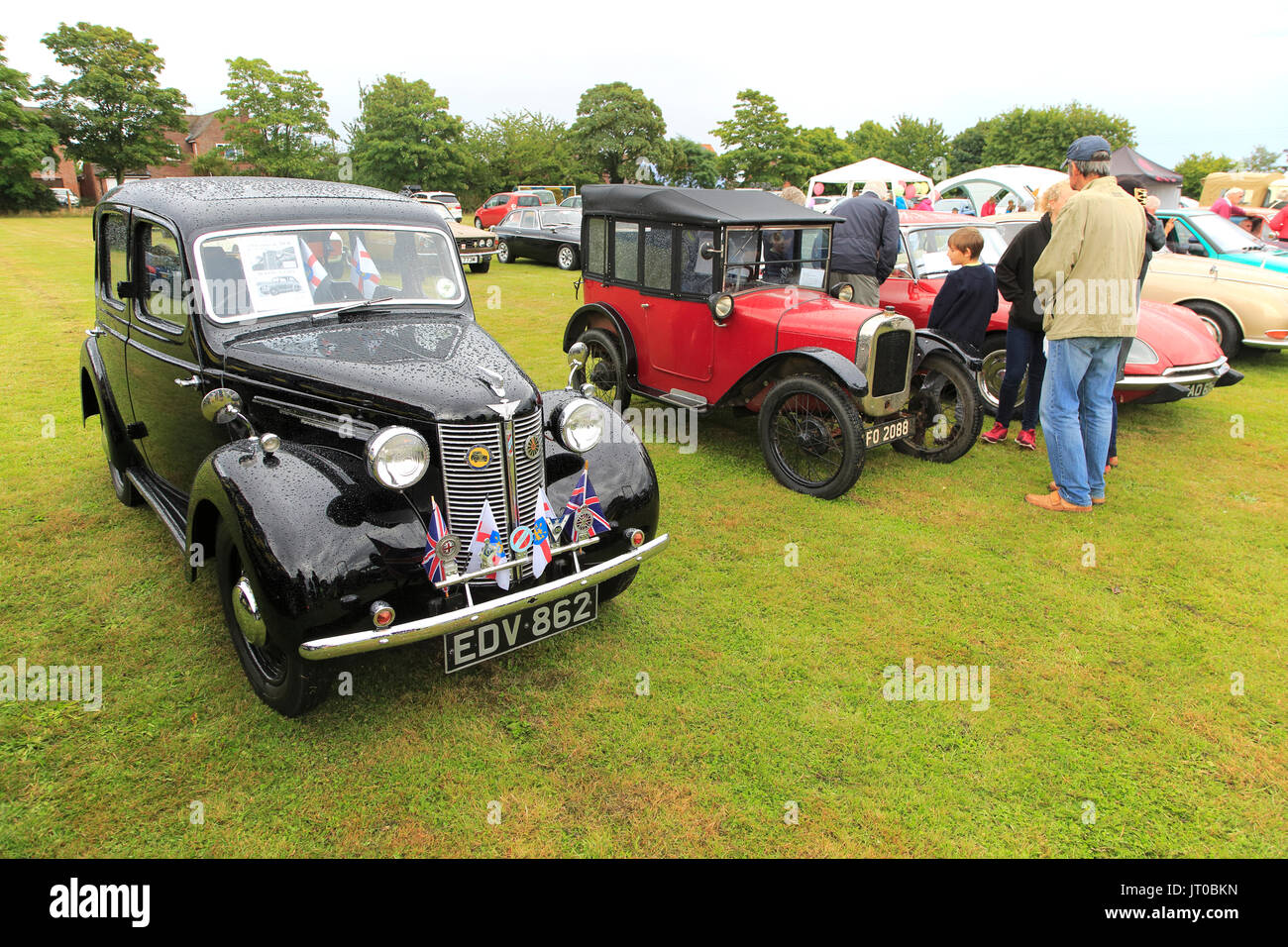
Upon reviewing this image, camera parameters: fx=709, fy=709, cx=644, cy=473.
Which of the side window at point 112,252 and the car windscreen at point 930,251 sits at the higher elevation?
the car windscreen at point 930,251

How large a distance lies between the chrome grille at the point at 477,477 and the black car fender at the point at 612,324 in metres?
3.67

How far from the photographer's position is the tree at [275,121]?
150 feet

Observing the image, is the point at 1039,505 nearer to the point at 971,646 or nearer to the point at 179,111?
the point at 971,646

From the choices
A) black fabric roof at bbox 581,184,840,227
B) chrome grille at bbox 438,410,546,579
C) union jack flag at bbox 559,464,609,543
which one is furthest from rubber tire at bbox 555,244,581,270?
chrome grille at bbox 438,410,546,579

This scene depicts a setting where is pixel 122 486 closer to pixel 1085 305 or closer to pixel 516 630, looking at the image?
pixel 516 630

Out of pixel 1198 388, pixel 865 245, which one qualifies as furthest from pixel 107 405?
pixel 1198 388

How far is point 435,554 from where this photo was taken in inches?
108

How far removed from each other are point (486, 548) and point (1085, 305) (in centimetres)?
416

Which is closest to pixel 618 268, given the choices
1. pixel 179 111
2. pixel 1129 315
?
pixel 1129 315

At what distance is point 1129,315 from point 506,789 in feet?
15.2

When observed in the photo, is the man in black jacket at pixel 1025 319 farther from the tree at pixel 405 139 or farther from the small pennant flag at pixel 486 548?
the tree at pixel 405 139

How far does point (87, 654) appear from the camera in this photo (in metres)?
3.36

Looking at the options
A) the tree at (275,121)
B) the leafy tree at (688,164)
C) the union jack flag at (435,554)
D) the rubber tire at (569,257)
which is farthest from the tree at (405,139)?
the union jack flag at (435,554)

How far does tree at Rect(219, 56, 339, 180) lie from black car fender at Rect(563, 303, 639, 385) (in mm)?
45537
